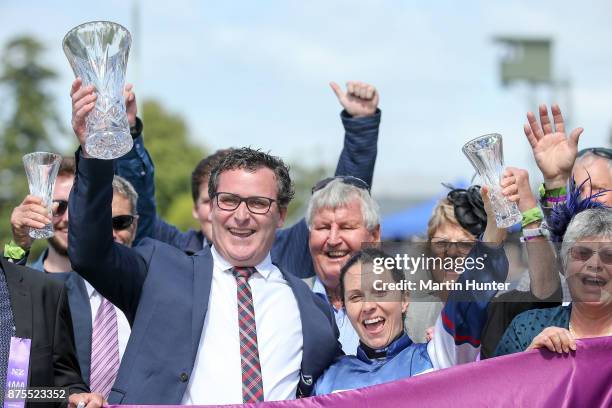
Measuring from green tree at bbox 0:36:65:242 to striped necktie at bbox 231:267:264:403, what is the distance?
38.9 m

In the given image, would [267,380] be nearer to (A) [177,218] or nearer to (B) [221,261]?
(B) [221,261]

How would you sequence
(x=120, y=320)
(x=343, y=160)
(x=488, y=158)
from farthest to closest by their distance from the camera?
1. (x=343, y=160)
2. (x=120, y=320)
3. (x=488, y=158)

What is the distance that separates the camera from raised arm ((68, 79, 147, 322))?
3.50 metres

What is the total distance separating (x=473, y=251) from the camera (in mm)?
3775

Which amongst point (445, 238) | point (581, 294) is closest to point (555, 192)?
point (581, 294)

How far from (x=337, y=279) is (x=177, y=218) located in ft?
113

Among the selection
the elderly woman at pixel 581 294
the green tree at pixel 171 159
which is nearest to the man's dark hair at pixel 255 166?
the elderly woman at pixel 581 294

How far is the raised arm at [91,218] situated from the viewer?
11.5ft

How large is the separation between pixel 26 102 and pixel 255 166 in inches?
1679

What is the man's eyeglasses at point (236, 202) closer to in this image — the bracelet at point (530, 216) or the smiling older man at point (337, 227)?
the smiling older man at point (337, 227)

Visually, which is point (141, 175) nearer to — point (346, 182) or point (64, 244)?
point (64, 244)

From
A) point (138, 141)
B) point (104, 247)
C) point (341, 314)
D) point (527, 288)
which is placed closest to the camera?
point (104, 247)

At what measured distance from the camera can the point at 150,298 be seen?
3869mm

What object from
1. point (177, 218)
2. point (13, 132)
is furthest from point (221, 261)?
point (13, 132)
